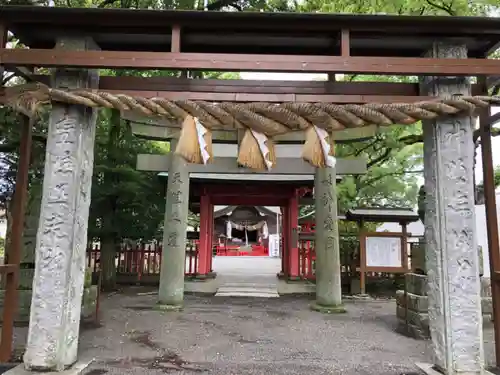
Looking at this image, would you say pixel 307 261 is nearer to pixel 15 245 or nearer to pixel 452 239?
pixel 452 239

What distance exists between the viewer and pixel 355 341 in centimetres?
648

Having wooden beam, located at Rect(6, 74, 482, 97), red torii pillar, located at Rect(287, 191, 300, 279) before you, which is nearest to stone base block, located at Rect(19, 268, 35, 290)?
wooden beam, located at Rect(6, 74, 482, 97)

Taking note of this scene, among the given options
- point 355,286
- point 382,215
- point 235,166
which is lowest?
point 355,286

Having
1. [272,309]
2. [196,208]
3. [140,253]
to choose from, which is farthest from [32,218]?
[196,208]

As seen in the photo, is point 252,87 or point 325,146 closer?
point 325,146

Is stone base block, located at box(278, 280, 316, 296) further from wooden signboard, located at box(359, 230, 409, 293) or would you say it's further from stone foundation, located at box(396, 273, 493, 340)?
stone foundation, located at box(396, 273, 493, 340)

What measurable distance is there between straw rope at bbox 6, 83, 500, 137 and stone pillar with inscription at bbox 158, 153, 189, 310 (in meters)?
4.76

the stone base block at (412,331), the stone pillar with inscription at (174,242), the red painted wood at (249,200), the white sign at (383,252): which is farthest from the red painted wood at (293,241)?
the stone base block at (412,331)

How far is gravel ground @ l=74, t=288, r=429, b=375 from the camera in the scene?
4988mm

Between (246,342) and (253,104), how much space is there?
4073 mm

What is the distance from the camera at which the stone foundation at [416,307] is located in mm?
6613

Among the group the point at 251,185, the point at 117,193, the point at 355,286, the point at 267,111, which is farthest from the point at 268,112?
the point at 355,286

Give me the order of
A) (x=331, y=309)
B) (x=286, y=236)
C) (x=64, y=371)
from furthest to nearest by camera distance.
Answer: (x=286, y=236)
(x=331, y=309)
(x=64, y=371)

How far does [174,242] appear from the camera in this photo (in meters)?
9.27
